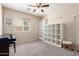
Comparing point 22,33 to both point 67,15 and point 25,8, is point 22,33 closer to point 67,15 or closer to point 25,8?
point 25,8

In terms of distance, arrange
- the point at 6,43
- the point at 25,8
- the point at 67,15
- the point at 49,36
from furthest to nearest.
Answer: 1. the point at 49,36
2. the point at 67,15
3. the point at 25,8
4. the point at 6,43

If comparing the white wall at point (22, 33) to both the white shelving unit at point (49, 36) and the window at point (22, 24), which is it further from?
the white shelving unit at point (49, 36)

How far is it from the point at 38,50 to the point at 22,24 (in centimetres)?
86

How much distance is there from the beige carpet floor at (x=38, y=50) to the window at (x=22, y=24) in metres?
0.43

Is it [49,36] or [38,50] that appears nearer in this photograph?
[38,50]

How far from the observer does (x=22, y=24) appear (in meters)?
2.57

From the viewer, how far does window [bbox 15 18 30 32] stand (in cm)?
249

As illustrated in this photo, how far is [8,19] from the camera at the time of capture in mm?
2381

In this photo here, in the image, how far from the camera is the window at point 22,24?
2.49m

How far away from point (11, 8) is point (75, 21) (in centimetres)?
178

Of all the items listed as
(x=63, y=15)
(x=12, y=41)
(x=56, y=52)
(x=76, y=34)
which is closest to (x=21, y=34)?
(x=12, y=41)

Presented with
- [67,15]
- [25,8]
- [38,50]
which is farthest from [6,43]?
[67,15]

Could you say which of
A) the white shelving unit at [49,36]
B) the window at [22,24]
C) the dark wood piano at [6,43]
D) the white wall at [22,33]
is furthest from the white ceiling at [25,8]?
the dark wood piano at [6,43]

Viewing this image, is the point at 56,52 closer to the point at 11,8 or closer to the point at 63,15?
the point at 63,15
